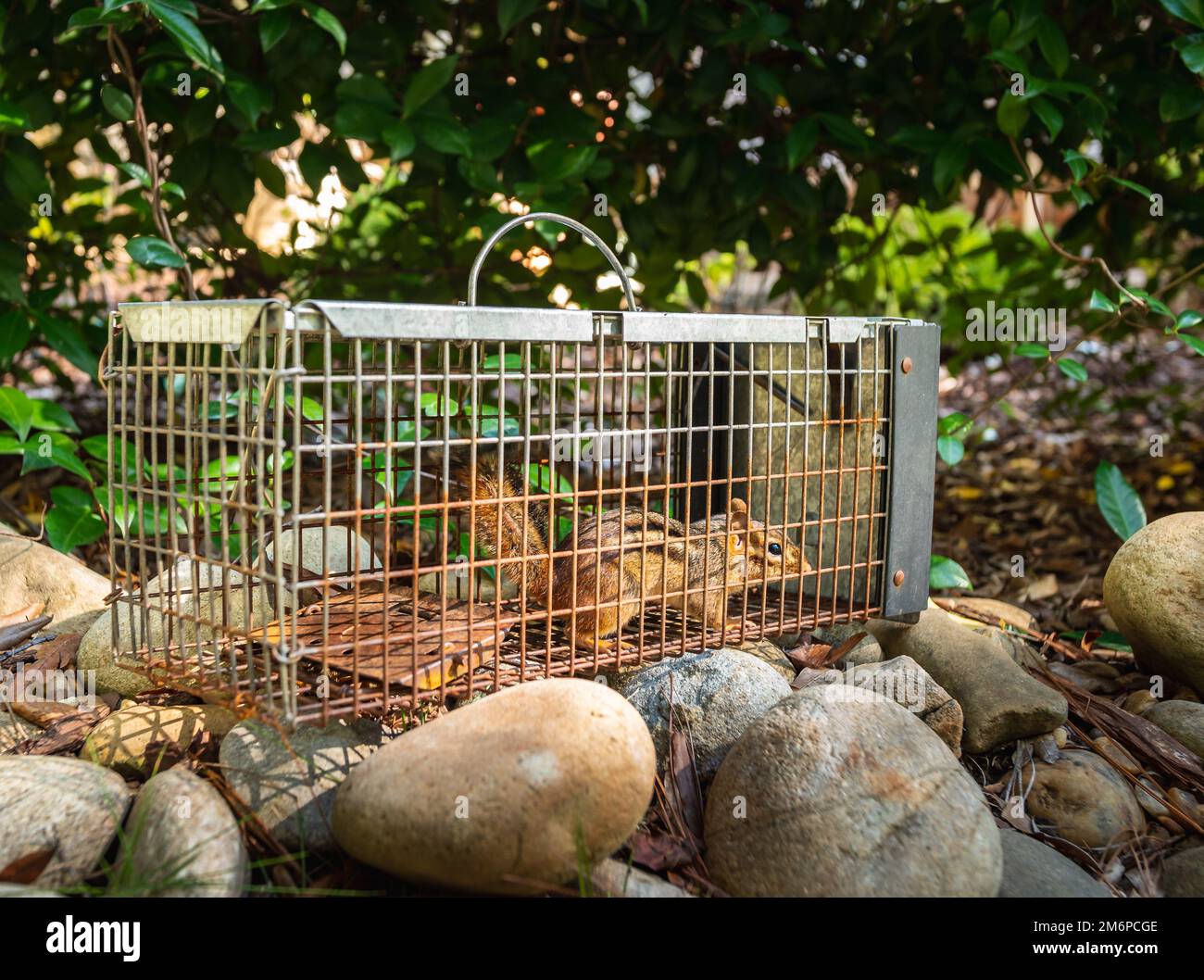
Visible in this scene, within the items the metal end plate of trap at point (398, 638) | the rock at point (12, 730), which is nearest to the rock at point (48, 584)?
the rock at point (12, 730)

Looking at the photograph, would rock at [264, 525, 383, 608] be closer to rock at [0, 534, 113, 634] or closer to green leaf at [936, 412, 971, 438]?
rock at [0, 534, 113, 634]

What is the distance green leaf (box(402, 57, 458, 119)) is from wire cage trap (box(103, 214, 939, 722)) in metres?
0.79

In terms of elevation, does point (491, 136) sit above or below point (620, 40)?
below

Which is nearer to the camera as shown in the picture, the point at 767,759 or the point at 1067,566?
the point at 767,759

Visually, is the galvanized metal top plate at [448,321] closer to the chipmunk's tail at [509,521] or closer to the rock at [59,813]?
the chipmunk's tail at [509,521]

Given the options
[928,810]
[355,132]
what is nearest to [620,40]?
[355,132]

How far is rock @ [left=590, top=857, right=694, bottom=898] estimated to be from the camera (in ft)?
7.61

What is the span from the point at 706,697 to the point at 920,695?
58 cm

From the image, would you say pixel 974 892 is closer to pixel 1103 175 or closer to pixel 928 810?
pixel 928 810

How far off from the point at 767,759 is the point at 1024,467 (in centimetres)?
489

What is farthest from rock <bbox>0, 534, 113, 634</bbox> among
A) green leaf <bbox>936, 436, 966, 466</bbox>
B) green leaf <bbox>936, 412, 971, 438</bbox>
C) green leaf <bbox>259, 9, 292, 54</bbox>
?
green leaf <bbox>936, 412, 971, 438</bbox>

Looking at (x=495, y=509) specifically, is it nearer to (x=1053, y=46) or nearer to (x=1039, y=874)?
(x=1039, y=874)

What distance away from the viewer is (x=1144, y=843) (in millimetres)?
2795

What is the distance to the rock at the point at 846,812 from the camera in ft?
7.58
